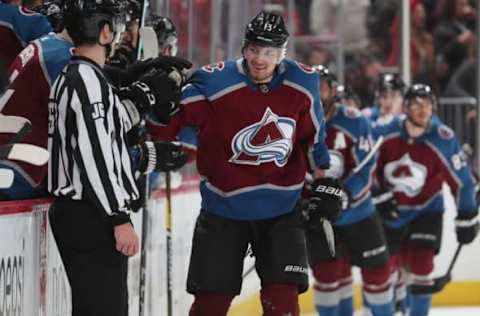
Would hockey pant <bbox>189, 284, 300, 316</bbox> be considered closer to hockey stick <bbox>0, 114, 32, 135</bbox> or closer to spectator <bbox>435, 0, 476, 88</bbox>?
hockey stick <bbox>0, 114, 32, 135</bbox>

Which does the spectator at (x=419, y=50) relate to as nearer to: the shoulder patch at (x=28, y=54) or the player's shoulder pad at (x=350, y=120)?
the player's shoulder pad at (x=350, y=120)

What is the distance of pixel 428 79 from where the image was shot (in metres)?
10.4

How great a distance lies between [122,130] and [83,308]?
0.48 meters

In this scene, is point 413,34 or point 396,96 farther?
point 413,34

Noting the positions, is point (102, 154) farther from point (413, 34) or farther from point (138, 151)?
point (413, 34)

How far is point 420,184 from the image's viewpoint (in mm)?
7148

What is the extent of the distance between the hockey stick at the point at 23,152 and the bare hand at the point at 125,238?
37 centimetres

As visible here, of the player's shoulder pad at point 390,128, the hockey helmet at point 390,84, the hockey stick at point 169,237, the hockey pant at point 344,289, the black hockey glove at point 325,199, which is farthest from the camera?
the hockey helmet at point 390,84

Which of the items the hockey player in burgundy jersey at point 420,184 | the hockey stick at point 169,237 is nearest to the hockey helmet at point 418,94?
the hockey player in burgundy jersey at point 420,184

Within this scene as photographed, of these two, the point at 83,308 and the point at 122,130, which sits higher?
the point at 122,130

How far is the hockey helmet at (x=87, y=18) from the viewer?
11.7ft

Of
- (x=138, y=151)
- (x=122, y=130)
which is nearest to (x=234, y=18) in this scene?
(x=138, y=151)

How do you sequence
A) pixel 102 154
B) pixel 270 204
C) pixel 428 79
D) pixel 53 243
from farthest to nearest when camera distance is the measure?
pixel 428 79 → pixel 270 204 → pixel 53 243 → pixel 102 154

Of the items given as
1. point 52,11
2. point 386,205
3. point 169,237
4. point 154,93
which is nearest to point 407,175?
point 386,205
